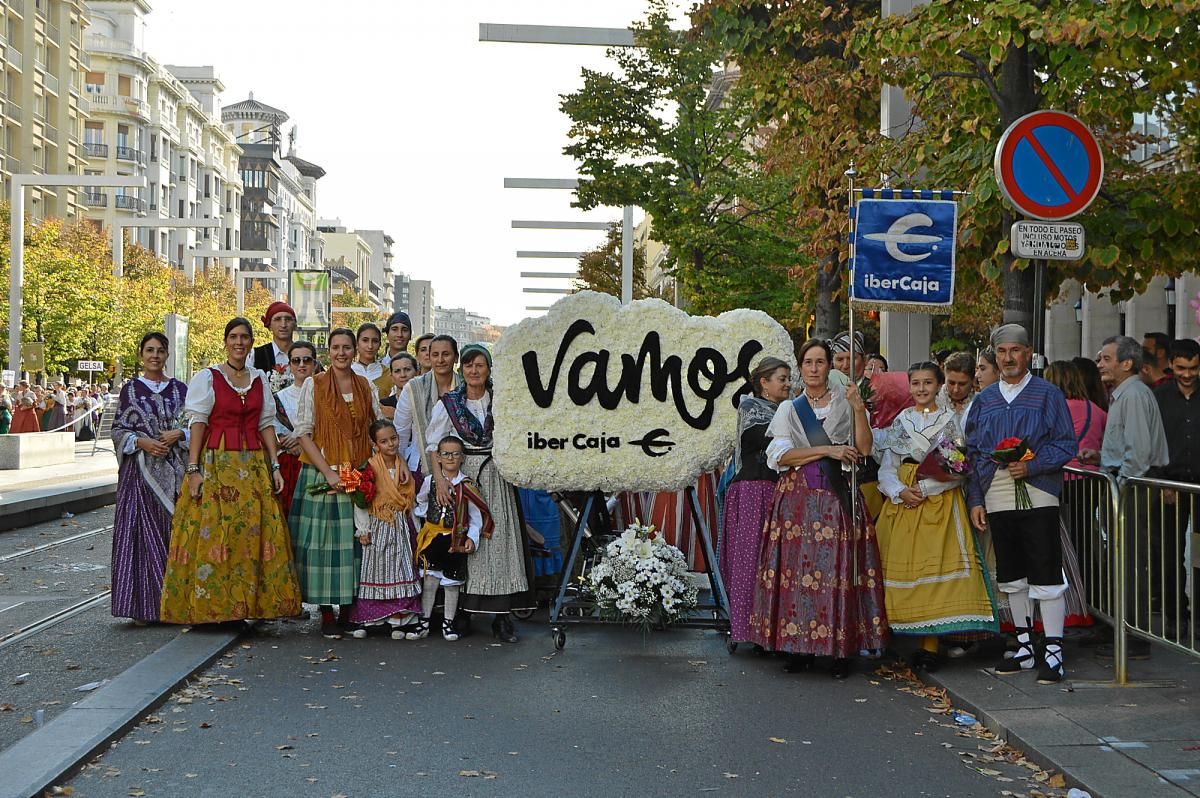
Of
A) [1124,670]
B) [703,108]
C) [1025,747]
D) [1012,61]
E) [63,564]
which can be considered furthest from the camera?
[703,108]

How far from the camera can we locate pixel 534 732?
21.6 ft

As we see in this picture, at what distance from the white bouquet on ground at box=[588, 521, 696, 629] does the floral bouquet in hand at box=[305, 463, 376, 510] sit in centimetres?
146

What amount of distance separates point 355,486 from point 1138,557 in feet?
14.7

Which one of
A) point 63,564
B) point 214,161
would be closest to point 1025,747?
point 63,564

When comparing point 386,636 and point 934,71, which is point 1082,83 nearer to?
point 934,71

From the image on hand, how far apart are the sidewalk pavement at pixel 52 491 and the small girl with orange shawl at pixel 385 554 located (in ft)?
29.3

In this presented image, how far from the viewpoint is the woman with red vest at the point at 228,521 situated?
A: 8.91 m

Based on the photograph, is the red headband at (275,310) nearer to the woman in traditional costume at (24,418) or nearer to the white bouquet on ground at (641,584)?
the white bouquet on ground at (641,584)

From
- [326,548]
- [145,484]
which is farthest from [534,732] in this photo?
[145,484]

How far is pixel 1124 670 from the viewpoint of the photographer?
7438 millimetres

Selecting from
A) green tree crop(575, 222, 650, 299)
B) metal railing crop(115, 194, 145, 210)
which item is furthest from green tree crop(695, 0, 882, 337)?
metal railing crop(115, 194, 145, 210)

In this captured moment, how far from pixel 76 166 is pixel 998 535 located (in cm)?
7037

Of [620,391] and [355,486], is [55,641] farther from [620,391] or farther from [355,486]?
[620,391]

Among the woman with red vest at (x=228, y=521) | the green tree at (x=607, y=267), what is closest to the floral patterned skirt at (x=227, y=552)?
the woman with red vest at (x=228, y=521)
